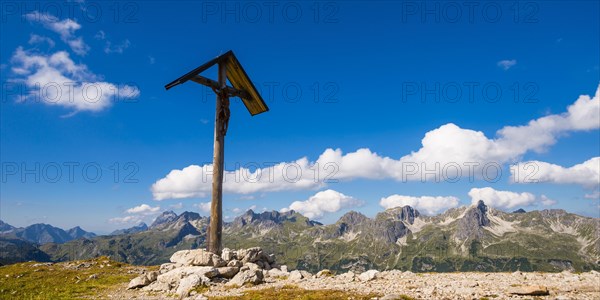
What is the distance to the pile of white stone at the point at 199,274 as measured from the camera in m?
18.7

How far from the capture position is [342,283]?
1767cm

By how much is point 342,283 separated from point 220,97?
13.4 m

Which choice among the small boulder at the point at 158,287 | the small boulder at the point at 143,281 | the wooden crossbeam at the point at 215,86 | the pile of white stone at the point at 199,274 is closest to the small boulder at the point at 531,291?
the pile of white stone at the point at 199,274

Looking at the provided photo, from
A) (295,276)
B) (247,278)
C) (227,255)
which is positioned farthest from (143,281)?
(295,276)

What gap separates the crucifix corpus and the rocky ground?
171 centimetres

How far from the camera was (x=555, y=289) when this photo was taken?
15.7 metres

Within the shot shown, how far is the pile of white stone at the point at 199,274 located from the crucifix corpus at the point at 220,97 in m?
0.98

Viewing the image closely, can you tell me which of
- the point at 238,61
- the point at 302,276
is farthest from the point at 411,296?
the point at 238,61

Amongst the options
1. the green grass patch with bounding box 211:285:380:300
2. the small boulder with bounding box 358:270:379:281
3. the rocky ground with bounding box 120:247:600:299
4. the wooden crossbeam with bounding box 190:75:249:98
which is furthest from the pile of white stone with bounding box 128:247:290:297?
the wooden crossbeam with bounding box 190:75:249:98

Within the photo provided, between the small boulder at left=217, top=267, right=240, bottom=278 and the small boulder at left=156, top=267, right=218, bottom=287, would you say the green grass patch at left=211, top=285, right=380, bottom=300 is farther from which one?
the small boulder at left=217, top=267, right=240, bottom=278

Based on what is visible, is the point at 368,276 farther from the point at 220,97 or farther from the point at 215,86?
the point at 215,86

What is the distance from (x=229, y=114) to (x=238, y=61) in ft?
12.4

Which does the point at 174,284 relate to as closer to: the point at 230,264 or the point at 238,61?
the point at 230,264

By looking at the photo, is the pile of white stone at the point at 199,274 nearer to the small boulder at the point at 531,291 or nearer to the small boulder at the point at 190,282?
the small boulder at the point at 190,282
